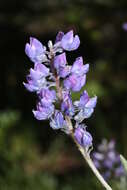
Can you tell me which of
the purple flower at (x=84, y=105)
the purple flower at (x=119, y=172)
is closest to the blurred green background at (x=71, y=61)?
the purple flower at (x=119, y=172)

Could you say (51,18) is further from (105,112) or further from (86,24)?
(105,112)

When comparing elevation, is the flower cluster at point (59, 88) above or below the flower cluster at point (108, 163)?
above

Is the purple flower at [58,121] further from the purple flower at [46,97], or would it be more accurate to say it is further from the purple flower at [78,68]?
the purple flower at [78,68]

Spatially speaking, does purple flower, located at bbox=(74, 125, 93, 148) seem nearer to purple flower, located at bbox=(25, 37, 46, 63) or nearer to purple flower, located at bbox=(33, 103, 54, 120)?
purple flower, located at bbox=(33, 103, 54, 120)

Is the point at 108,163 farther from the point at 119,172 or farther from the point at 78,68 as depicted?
the point at 78,68

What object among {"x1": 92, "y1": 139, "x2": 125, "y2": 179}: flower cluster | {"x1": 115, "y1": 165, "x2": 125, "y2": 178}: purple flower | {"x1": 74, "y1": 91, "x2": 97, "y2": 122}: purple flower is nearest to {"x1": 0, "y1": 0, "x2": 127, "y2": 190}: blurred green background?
{"x1": 92, "y1": 139, "x2": 125, "y2": 179}: flower cluster

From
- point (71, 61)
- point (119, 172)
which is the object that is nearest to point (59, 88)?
point (119, 172)

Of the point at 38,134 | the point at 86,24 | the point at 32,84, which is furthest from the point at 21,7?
the point at 32,84
